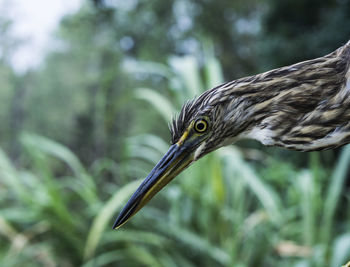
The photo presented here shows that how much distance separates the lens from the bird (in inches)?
41.0

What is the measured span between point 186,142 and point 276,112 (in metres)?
0.27

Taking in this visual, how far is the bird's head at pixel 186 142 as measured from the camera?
3.68ft

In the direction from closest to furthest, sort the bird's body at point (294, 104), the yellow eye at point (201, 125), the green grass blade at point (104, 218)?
1. the bird's body at point (294, 104)
2. the yellow eye at point (201, 125)
3. the green grass blade at point (104, 218)

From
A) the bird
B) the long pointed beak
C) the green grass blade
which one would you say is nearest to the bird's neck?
the bird

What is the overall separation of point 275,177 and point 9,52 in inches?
405

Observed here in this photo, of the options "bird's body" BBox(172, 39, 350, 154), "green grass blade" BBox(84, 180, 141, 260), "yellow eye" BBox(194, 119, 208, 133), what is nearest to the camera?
"bird's body" BBox(172, 39, 350, 154)

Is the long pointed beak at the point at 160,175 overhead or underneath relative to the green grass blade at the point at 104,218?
overhead

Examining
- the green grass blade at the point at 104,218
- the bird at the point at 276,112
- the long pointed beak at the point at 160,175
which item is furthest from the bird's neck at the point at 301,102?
the green grass blade at the point at 104,218

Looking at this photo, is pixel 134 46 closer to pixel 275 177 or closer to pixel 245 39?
pixel 245 39

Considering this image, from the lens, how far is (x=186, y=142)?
1184 mm

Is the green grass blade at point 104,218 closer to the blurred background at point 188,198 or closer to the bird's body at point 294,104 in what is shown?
the blurred background at point 188,198

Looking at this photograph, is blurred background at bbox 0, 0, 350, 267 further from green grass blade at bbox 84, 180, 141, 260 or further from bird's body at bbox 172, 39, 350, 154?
bird's body at bbox 172, 39, 350, 154

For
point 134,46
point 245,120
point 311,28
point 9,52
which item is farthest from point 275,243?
point 134,46

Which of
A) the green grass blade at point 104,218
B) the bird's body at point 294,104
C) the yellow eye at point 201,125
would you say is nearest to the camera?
the bird's body at point 294,104
